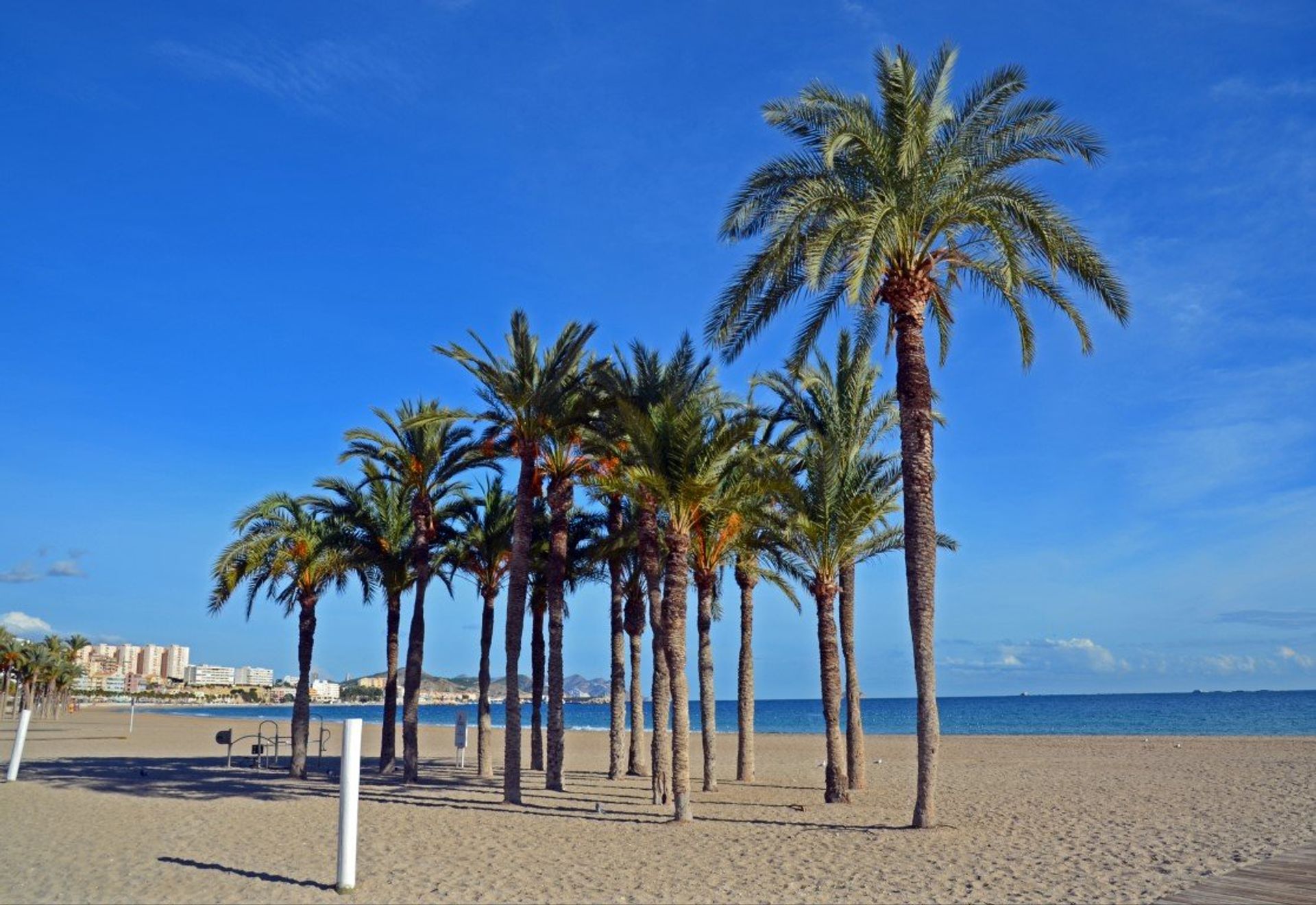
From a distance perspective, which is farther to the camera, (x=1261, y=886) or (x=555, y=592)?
(x=555, y=592)

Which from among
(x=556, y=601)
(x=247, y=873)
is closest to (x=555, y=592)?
(x=556, y=601)

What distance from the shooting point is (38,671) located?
230 ft

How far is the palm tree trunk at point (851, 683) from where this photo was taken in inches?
856

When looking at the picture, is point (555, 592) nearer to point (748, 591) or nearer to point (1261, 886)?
point (748, 591)

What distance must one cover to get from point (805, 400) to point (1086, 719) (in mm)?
77550

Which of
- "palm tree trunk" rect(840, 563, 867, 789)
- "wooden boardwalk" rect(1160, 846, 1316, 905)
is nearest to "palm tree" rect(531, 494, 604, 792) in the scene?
"palm tree trunk" rect(840, 563, 867, 789)

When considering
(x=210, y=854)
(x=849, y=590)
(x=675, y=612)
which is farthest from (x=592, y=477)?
(x=210, y=854)

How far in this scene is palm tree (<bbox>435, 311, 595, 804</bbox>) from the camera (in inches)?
769

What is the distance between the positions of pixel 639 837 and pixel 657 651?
7.25 metres

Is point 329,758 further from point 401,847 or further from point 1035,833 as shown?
point 1035,833

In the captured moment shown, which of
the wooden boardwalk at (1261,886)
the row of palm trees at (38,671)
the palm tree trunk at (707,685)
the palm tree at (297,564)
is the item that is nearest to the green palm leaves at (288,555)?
the palm tree at (297,564)

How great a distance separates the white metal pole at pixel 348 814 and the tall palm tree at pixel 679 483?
23.2ft

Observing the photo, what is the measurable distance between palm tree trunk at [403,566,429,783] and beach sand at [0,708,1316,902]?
0.87 metres

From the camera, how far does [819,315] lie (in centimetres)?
1744
